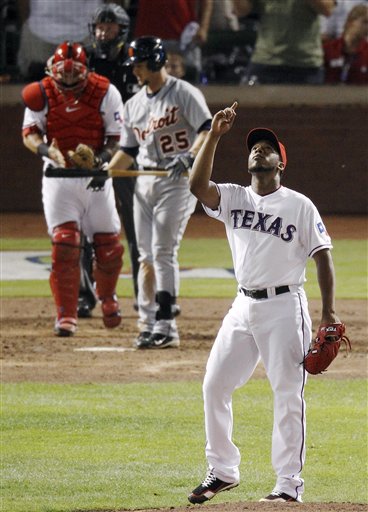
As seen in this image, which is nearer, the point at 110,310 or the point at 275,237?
the point at 275,237

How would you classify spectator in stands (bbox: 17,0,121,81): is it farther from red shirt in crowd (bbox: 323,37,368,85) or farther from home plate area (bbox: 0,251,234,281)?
red shirt in crowd (bbox: 323,37,368,85)

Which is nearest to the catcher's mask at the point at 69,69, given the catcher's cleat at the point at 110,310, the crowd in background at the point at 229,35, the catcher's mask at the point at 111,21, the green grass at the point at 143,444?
the catcher's mask at the point at 111,21

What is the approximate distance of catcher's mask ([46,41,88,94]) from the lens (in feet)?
34.8

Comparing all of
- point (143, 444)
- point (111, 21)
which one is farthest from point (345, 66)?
point (143, 444)

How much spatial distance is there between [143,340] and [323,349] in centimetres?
458

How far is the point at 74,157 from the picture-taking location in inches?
415

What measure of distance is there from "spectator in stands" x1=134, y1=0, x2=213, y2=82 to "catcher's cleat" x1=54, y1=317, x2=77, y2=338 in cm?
694

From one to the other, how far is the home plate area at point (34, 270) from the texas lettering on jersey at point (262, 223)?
8.37m

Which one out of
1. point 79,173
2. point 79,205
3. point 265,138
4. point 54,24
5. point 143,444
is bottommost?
point 143,444

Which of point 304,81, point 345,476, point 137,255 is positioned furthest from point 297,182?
point 345,476

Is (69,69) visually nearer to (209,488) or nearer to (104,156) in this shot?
(104,156)

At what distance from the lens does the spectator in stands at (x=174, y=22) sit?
17094 millimetres

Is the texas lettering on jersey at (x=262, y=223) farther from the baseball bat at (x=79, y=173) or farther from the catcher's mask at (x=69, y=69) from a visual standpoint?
the catcher's mask at (x=69, y=69)

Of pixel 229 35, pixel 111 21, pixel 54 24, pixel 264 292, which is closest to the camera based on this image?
pixel 264 292
